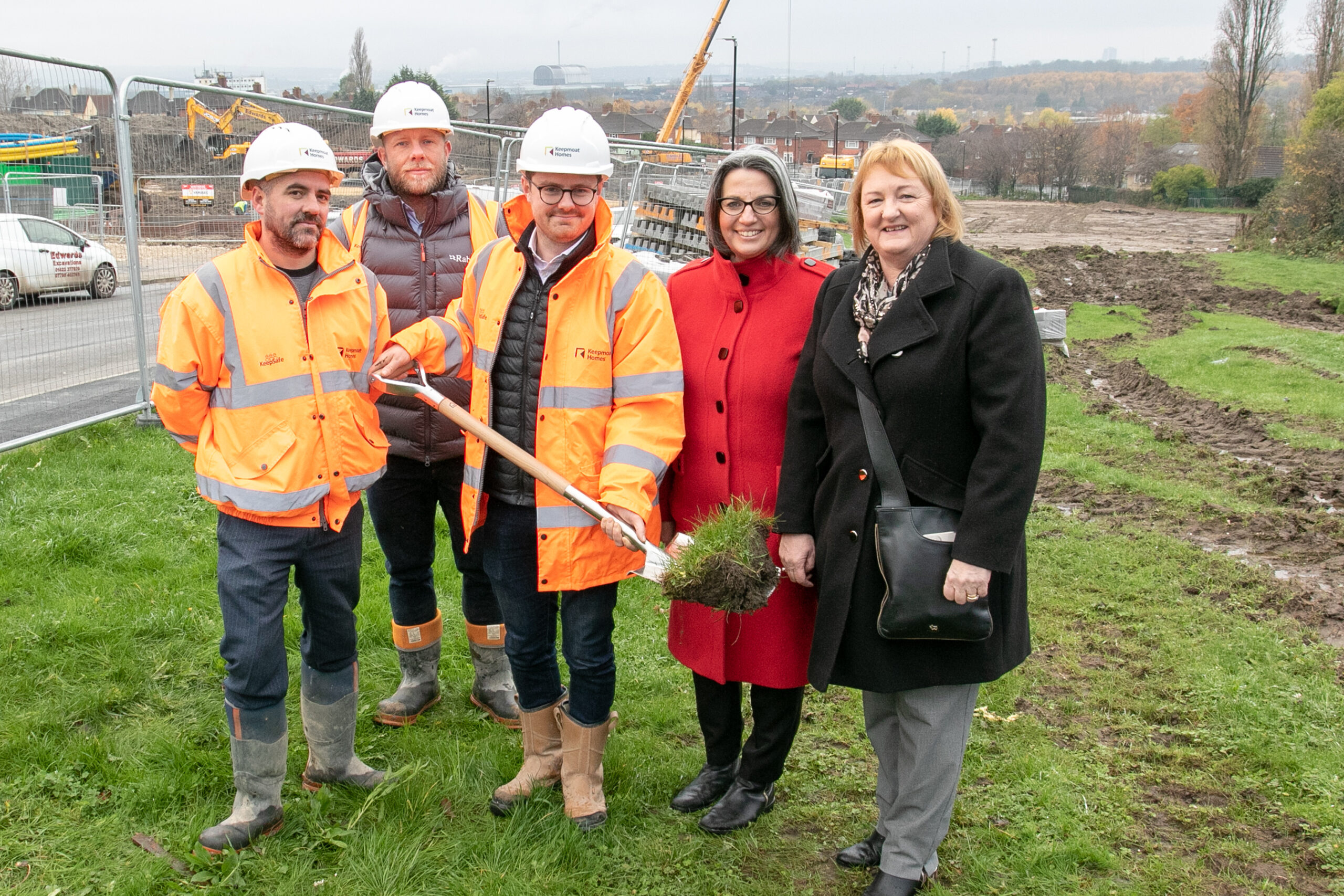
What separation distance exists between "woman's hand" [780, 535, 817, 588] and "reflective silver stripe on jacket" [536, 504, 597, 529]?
608 mm

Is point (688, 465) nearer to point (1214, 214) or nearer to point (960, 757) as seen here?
point (960, 757)

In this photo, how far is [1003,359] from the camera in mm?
2721

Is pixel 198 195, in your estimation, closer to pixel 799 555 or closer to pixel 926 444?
pixel 799 555

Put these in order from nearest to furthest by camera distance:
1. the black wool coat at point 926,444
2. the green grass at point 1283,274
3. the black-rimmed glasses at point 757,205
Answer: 1. the black wool coat at point 926,444
2. the black-rimmed glasses at point 757,205
3. the green grass at point 1283,274

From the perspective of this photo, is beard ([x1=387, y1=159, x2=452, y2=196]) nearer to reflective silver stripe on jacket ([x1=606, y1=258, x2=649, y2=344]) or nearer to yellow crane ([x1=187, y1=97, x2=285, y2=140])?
reflective silver stripe on jacket ([x1=606, y1=258, x2=649, y2=344])

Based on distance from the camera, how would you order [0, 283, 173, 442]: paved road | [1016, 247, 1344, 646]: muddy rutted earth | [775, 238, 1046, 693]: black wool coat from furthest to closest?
[0, 283, 173, 442]: paved road, [1016, 247, 1344, 646]: muddy rutted earth, [775, 238, 1046, 693]: black wool coat

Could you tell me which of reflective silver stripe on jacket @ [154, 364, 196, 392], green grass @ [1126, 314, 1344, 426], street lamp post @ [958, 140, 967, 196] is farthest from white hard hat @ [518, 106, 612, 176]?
street lamp post @ [958, 140, 967, 196]

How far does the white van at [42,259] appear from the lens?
21.2 ft

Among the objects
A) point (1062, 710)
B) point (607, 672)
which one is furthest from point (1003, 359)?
point (1062, 710)

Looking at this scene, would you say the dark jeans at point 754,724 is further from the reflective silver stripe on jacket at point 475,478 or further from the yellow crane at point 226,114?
the yellow crane at point 226,114

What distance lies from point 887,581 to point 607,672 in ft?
3.59

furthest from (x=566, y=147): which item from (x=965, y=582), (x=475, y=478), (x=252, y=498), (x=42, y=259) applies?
(x=42, y=259)

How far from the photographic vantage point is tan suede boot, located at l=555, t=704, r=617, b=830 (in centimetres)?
351

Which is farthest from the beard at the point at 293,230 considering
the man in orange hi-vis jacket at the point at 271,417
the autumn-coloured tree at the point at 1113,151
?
the autumn-coloured tree at the point at 1113,151
